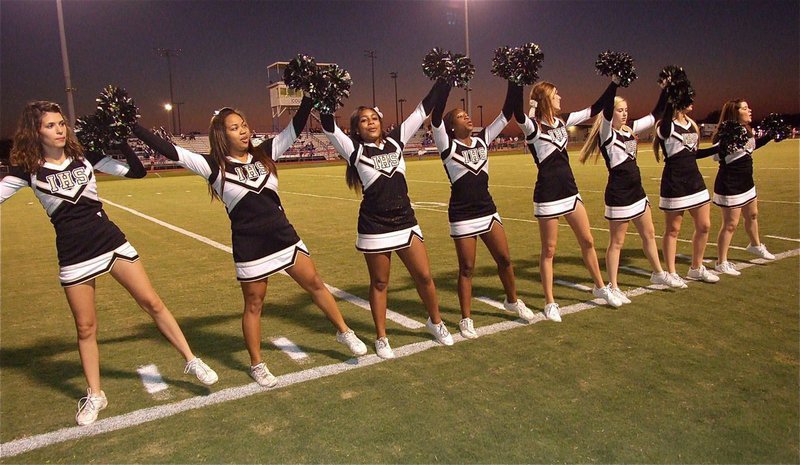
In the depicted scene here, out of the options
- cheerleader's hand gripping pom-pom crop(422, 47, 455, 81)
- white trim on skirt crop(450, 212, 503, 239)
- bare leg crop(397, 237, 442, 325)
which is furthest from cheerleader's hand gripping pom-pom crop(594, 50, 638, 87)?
bare leg crop(397, 237, 442, 325)

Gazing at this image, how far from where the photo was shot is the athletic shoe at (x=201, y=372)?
136 inches

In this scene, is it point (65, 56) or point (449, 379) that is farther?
point (65, 56)

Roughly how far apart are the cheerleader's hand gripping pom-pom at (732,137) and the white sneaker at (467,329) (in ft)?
11.1

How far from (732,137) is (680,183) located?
0.88m

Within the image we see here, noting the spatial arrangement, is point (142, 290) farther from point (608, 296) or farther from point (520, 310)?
point (608, 296)

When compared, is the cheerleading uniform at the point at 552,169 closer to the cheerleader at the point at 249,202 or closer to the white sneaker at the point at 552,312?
the white sneaker at the point at 552,312

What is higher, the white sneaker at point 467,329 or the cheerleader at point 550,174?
the cheerleader at point 550,174

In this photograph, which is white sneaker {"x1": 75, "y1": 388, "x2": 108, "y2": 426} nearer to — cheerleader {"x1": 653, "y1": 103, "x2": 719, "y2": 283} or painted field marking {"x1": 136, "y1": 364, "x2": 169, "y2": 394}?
painted field marking {"x1": 136, "y1": 364, "x2": 169, "y2": 394}

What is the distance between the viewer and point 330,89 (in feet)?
11.3

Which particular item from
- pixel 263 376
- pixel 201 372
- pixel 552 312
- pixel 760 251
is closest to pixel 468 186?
pixel 552 312

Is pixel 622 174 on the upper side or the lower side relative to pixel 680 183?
upper

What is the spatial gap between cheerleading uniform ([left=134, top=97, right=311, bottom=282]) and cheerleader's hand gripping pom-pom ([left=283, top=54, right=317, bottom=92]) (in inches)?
4.3

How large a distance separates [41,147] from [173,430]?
165 centimetres

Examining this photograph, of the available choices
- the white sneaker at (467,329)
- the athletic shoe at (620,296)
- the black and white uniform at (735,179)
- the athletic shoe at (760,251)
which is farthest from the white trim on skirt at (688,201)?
the white sneaker at (467,329)
